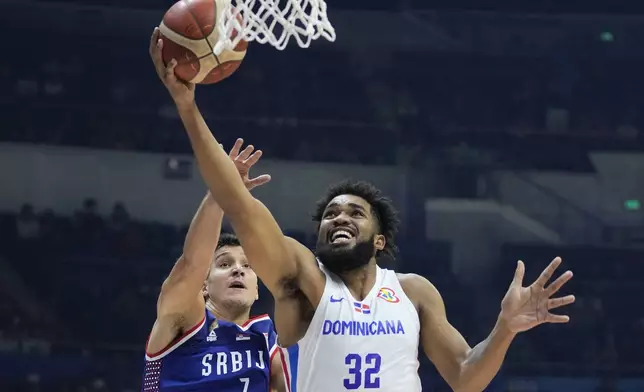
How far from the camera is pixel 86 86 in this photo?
32.2 feet

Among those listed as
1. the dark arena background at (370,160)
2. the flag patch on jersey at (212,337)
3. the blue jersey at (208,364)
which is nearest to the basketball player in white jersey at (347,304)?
the blue jersey at (208,364)

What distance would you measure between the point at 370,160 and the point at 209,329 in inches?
237

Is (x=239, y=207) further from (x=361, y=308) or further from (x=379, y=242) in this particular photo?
(x=379, y=242)

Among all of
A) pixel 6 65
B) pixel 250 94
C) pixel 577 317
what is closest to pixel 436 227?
pixel 577 317

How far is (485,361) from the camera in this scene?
3152mm

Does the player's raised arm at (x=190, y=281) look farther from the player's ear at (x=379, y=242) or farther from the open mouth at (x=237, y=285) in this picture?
the player's ear at (x=379, y=242)

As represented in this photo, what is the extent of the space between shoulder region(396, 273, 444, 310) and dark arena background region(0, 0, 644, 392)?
17.8ft

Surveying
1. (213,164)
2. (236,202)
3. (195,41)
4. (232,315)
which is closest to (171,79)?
(195,41)

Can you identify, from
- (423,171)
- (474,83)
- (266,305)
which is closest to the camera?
(266,305)

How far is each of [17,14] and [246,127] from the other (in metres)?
2.66

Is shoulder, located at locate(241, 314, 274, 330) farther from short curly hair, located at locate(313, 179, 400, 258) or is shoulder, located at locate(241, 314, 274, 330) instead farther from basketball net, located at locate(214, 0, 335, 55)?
basketball net, located at locate(214, 0, 335, 55)

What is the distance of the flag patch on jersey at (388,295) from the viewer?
324 centimetres

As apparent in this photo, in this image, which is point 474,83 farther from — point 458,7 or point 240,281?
point 240,281

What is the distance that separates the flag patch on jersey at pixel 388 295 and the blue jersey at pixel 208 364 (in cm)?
67
